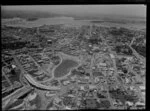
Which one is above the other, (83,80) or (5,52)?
(5,52)

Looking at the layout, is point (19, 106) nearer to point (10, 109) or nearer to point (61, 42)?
point (10, 109)

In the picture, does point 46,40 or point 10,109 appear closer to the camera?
point 10,109

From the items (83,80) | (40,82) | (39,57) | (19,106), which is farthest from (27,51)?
(83,80)

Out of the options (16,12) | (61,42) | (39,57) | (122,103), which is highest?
(16,12)

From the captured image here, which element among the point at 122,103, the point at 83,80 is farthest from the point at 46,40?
the point at 122,103

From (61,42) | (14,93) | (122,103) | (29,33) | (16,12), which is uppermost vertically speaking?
Result: (16,12)

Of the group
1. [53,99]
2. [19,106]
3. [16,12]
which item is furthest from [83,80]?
[16,12]

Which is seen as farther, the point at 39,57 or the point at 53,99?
the point at 39,57

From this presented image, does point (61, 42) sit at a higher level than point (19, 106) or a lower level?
higher

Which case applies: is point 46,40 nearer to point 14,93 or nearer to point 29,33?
point 29,33
